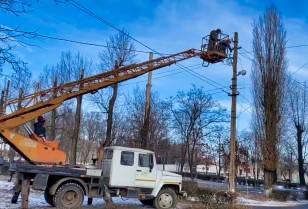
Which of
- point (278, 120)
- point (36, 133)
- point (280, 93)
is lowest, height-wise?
point (36, 133)

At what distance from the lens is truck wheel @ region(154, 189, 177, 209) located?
1662 centimetres

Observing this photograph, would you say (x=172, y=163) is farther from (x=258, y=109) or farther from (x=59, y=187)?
(x=59, y=187)

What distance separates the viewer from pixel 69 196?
1474cm

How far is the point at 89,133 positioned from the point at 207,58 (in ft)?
173

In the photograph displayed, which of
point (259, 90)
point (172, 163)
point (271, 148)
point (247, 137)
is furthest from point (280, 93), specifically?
point (172, 163)

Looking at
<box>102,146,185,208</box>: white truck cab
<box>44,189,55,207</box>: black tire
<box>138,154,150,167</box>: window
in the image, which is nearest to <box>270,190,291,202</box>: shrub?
<box>102,146,185,208</box>: white truck cab

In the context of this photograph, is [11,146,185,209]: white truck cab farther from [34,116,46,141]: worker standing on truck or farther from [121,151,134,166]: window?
[34,116,46,141]: worker standing on truck

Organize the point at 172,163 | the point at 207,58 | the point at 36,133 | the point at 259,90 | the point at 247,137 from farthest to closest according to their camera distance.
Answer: the point at 172,163, the point at 247,137, the point at 259,90, the point at 207,58, the point at 36,133

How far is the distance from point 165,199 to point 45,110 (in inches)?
250

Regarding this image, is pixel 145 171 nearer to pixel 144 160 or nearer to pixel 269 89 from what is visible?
pixel 144 160

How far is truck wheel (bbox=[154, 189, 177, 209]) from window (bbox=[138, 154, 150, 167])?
1.37m

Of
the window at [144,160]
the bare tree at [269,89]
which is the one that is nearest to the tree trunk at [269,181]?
the bare tree at [269,89]

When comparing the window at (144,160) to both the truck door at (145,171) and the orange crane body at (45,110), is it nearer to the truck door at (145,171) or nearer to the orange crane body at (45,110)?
the truck door at (145,171)

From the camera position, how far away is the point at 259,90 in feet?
111
